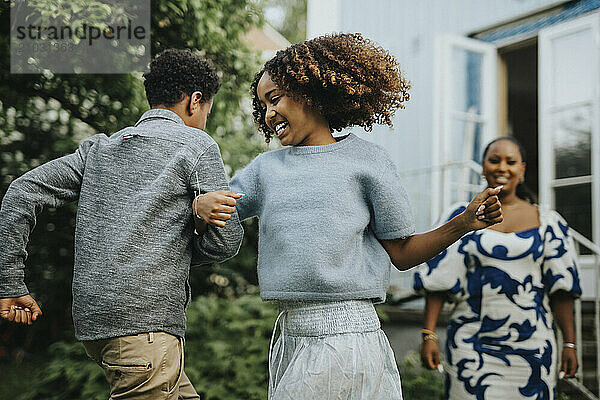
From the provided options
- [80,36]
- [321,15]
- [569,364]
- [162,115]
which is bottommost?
[569,364]

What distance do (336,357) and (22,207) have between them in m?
1.00

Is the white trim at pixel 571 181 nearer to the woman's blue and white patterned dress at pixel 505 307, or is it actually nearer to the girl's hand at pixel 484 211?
the woman's blue and white patterned dress at pixel 505 307

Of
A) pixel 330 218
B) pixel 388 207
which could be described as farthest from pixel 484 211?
pixel 330 218

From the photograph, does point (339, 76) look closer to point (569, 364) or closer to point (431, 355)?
point (431, 355)

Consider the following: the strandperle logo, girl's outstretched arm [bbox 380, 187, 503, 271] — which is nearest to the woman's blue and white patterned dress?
girl's outstretched arm [bbox 380, 187, 503, 271]

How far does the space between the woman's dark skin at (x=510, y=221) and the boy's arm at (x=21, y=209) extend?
5.34ft

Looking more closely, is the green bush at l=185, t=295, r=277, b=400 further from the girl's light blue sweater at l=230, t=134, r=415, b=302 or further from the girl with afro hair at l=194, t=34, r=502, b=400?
the girl's light blue sweater at l=230, t=134, r=415, b=302

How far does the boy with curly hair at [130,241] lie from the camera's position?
6.31 ft

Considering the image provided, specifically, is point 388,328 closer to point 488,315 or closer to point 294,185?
point 488,315

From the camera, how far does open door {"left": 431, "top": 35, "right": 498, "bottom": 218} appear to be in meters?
6.07

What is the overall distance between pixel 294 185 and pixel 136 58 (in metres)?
2.28

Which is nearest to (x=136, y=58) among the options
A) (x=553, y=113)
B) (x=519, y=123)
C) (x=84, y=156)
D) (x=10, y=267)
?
(x=84, y=156)

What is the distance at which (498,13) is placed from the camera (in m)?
6.21

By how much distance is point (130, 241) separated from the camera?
192cm
